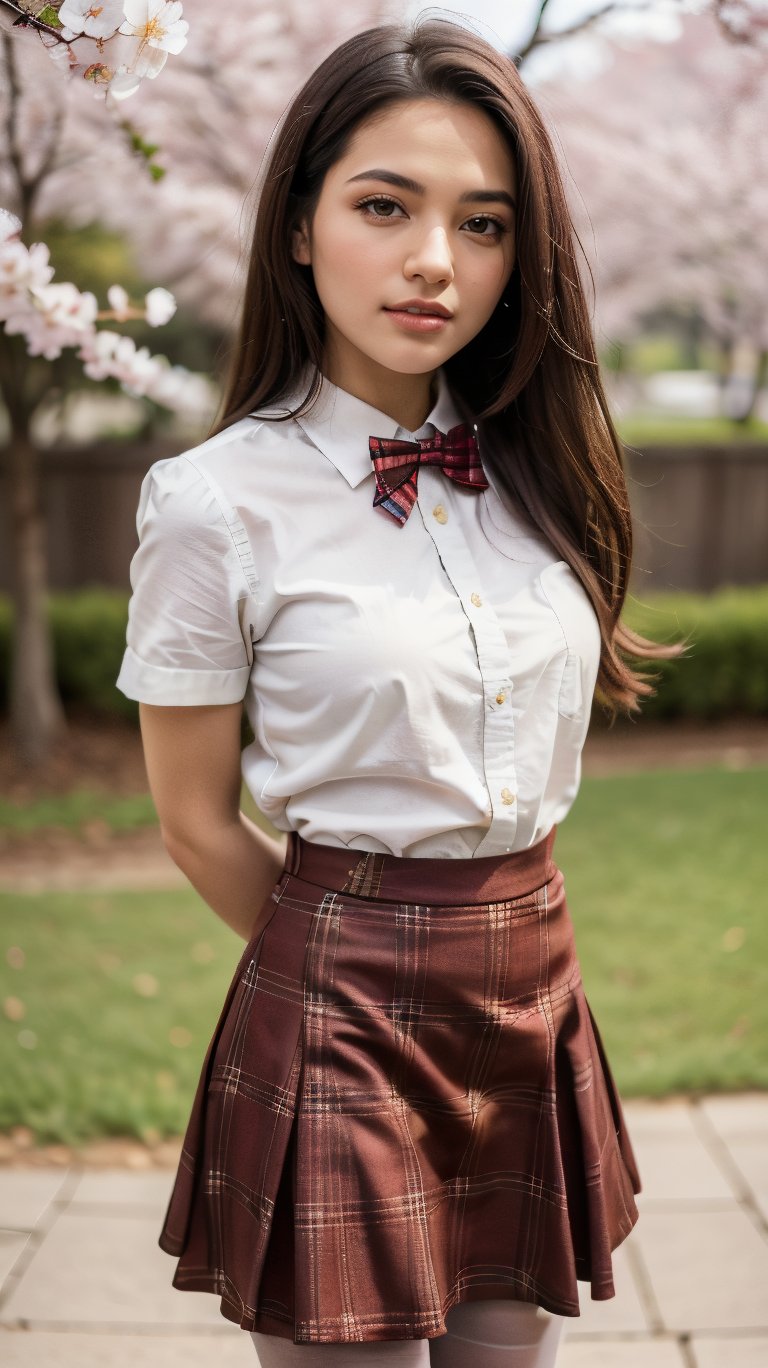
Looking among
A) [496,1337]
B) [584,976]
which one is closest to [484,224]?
[496,1337]

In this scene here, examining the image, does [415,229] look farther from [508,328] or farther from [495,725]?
[495,725]

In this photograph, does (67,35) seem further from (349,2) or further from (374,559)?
(349,2)

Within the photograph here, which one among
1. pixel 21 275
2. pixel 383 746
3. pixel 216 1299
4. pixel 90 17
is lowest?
pixel 216 1299

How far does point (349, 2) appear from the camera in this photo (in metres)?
5.72

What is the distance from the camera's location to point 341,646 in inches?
54.4

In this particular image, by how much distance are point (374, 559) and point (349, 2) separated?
16.8ft

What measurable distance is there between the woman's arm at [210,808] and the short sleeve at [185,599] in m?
0.04

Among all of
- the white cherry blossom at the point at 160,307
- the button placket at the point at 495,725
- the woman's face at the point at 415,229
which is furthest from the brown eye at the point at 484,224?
the white cherry blossom at the point at 160,307

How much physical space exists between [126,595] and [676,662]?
3062 millimetres

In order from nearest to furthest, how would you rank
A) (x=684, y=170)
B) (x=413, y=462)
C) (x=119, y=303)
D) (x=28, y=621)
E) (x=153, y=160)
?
(x=413, y=462) → (x=119, y=303) → (x=153, y=160) → (x=28, y=621) → (x=684, y=170)

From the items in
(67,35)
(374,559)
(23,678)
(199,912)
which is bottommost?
(199,912)

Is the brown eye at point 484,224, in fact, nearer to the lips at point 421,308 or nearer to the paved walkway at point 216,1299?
the lips at point 421,308

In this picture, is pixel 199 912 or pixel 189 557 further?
pixel 199 912

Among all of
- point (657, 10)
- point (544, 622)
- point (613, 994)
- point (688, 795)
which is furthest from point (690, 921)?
point (544, 622)
